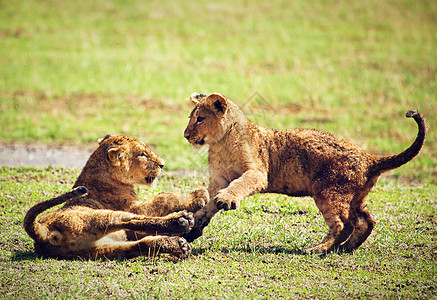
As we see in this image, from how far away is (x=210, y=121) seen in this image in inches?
272

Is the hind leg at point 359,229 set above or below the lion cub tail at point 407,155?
below

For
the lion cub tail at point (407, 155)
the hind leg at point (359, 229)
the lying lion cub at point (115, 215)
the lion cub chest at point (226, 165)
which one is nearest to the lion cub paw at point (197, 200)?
the lying lion cub at point (115, 215)

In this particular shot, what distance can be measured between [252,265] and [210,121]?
186cm

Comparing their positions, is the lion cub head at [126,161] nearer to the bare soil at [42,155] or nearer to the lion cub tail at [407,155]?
the lion cub tail at [407,155]

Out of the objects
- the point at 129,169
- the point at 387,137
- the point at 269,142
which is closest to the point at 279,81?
the point at 387,137

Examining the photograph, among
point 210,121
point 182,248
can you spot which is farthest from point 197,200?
point 210,121

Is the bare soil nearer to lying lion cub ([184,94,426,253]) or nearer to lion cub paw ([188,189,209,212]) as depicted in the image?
lying lion cub ([184,94,426,253])

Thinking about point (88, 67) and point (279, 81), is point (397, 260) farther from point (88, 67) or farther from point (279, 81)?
point (88, 67)

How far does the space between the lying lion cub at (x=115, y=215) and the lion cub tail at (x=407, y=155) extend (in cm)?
193

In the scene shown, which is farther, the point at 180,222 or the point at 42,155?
the point at 42,155

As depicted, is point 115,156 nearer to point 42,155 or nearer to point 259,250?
point 259,250

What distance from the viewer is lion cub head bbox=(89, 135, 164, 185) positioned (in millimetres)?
6234

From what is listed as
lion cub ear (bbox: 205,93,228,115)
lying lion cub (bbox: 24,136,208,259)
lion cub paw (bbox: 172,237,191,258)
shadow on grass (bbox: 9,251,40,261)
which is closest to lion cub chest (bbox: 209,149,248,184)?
lion cub ear (bbox: 205,93,228,115)

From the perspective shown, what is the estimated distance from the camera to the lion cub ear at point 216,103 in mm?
6801
